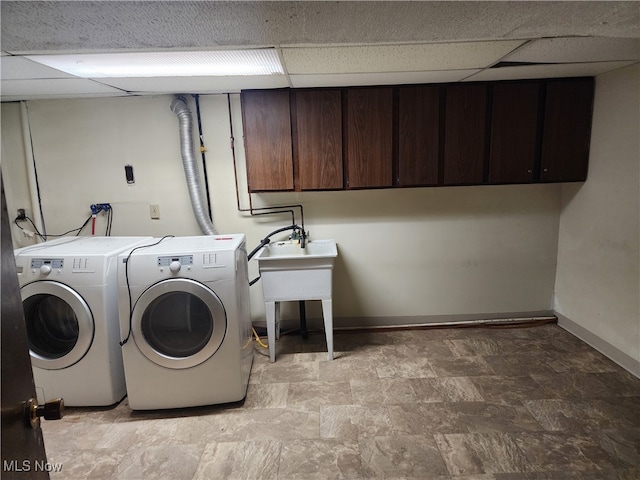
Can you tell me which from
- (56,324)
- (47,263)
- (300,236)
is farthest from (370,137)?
(56,324)

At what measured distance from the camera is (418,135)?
8.94ft

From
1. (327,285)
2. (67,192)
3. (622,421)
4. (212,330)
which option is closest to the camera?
(622,421)

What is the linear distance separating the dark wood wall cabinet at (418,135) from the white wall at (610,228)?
0.15 metres

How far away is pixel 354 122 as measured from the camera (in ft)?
8.84

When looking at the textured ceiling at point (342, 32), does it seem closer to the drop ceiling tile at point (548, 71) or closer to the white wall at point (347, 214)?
the drop ceiling tile at point (548, 71)

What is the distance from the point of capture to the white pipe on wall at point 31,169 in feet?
9.25

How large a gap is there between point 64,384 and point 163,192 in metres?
1.52

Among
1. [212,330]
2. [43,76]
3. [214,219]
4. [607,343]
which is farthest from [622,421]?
[43,76]

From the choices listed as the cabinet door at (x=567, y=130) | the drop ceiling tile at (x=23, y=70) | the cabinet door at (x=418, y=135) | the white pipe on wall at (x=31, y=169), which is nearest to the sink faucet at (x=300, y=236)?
the cabinet door at (x=418, y=135)

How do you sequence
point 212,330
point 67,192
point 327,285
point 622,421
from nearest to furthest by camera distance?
point 622,421 < point 212,330 < point 327,285 < point 67,192

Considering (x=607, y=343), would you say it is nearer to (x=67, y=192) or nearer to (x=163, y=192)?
(x=163, y=192)

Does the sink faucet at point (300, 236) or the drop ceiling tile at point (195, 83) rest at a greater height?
the drop ceiling tile at point (195, 83)

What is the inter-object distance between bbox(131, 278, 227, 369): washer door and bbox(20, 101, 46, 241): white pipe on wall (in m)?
1.64

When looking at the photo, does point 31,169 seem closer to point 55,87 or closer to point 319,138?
point 55,87
